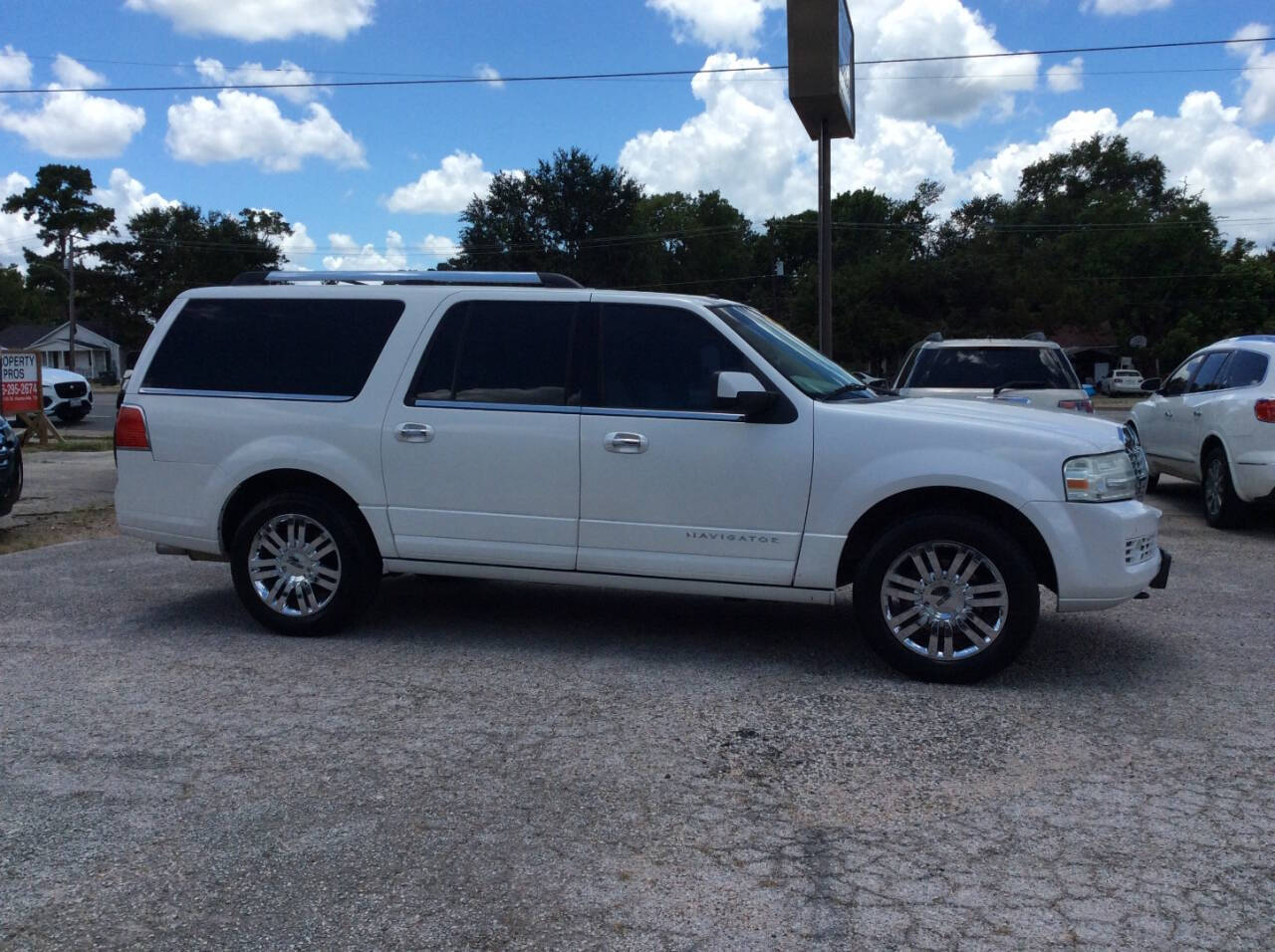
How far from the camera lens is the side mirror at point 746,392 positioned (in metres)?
5.55

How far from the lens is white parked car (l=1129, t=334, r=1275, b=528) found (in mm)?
9789

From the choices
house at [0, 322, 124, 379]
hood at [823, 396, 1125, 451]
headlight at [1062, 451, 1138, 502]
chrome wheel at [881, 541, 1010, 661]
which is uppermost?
house at [0, 322, 124, 379]

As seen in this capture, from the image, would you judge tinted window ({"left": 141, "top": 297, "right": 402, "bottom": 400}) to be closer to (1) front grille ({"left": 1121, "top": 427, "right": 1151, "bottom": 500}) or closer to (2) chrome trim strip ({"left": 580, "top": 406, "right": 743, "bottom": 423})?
(2) chrome trim strip ({"left": 580, "top": 406, "right": 743, "bottom": 423})

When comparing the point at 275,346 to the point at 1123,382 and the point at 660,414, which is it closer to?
the point at 660,414

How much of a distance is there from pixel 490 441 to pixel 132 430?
84.9 inches

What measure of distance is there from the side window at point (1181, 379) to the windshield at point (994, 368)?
1.21 meters

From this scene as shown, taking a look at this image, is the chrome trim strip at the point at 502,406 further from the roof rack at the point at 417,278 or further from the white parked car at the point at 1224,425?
the white parked car at the point at 1224,425

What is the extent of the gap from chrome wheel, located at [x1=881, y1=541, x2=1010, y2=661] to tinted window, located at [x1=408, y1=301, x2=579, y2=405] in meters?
1.95

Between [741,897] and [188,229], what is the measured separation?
90.1 metres

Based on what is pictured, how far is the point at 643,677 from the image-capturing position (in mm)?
5633

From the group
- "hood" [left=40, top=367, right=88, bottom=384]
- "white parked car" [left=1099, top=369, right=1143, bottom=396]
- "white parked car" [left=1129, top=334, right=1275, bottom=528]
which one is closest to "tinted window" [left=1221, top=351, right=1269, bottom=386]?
"white parked car" [left=1129, top=334, right=1275, bottom=528]

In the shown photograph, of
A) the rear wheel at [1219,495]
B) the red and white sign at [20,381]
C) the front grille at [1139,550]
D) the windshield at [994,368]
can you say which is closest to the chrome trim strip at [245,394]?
the front grille at [1139,550]

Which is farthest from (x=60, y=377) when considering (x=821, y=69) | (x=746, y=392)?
(x=746, y=392)

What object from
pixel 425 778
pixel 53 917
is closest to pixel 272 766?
pixel 425 778
